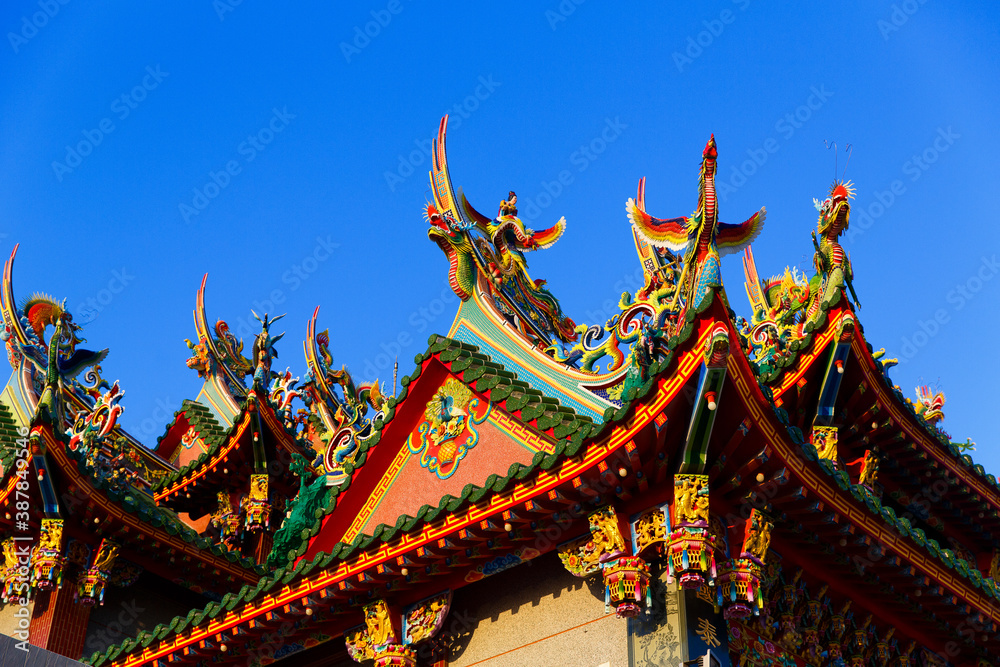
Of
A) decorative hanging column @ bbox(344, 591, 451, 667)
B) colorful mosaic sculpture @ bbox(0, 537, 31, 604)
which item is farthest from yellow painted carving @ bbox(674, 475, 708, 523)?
colorful mosaic sculpture @ bbox(0, 537, 31, 604)

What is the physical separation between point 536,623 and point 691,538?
5.99 feet

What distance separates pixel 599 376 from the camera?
36.9ft

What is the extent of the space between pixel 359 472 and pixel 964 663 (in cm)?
605

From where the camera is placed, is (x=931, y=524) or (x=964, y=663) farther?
(x=931, y=524)

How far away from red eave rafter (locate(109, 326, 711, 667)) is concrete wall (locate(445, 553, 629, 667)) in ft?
2.91

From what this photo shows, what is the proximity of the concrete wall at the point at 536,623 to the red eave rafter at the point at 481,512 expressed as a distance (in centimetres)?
89

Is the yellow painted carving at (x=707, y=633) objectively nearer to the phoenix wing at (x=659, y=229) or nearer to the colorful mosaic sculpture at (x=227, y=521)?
the phoenix wing at (x=659, y=229)

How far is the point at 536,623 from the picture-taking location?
9203mm

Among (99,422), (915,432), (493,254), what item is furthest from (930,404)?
(99,422)

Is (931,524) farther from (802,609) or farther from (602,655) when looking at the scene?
(602,655)

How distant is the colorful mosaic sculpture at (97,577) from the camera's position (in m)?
12.4

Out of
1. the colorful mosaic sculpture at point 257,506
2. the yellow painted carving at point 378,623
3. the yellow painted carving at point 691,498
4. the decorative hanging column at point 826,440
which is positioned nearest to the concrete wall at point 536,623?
the yellow painted carving at point 378,623

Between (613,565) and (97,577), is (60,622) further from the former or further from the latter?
(613,565)

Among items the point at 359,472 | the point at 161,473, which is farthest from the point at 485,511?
the point at 161,473
